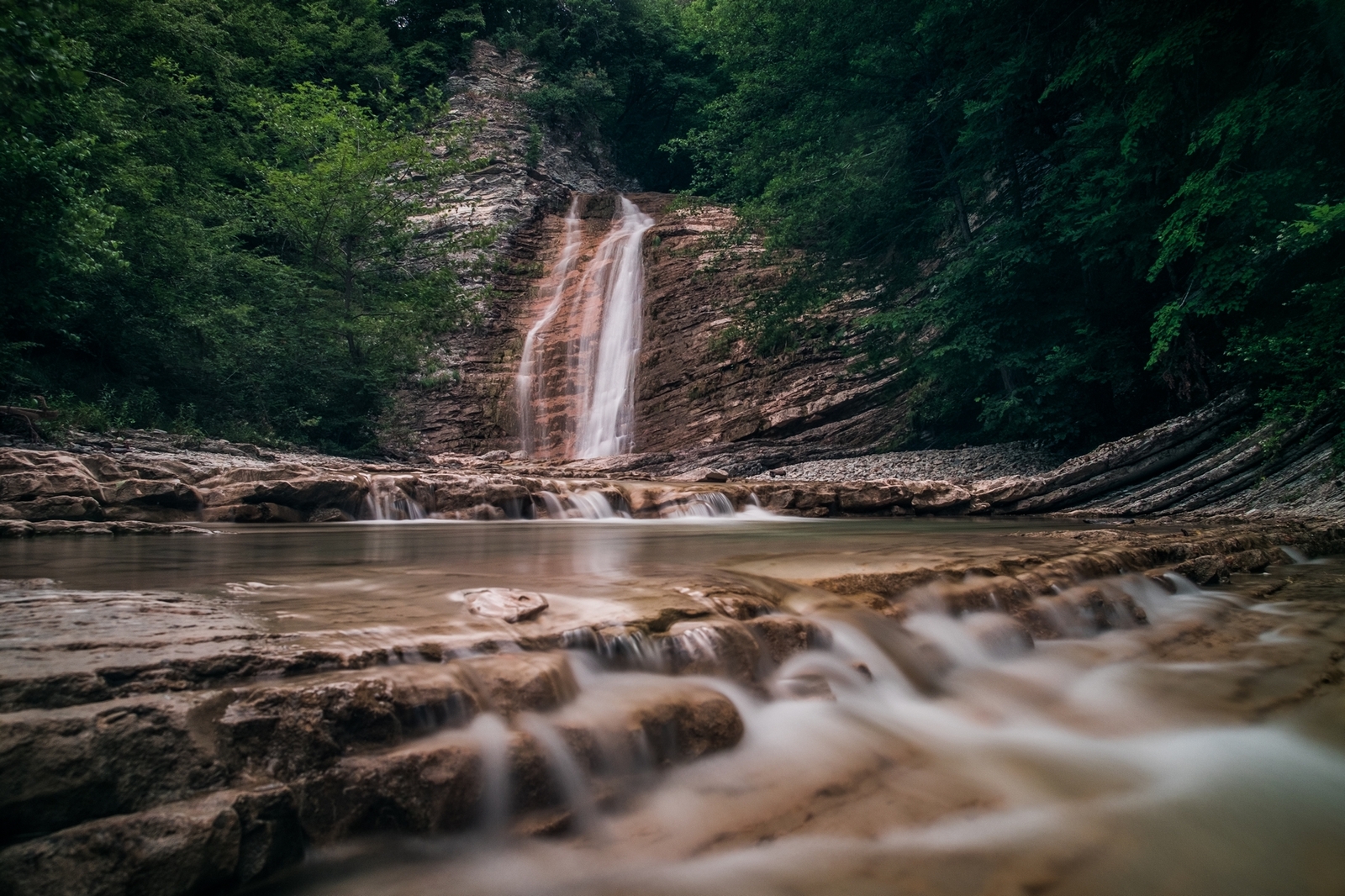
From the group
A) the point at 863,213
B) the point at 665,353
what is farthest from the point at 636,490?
the point at 665,353

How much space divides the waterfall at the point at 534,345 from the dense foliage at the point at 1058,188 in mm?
7710

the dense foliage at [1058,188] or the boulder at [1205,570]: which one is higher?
the dense foliage at [1058,188]

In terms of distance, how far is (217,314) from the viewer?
13641 millimetres

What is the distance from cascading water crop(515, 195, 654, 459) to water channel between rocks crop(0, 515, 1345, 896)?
1550 centimetres

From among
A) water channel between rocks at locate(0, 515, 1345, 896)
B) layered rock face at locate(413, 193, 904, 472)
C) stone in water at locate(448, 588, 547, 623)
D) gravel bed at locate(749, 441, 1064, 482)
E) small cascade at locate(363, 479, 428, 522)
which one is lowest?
water channel between rocks at locate(0, 515, 1345, 896)

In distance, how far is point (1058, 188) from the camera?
1154cm

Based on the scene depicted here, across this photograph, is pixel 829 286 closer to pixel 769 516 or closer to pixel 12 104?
pixel 769 516

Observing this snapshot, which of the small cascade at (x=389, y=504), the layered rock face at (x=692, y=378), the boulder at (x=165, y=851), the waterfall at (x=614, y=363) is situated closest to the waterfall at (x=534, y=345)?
the layered rock face at (x=692, y=378)

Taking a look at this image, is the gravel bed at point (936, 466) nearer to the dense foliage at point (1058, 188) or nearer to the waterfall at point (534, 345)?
the dense foliage at point (1058, 188)

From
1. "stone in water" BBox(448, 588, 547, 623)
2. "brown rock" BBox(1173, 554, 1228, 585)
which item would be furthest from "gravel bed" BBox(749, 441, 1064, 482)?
"stone in water" BBox(448, 588, 547, 623)

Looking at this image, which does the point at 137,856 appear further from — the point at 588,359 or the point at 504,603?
the point at 588,359

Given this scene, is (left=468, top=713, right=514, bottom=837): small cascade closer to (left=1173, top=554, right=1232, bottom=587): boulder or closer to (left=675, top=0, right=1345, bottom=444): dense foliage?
(left=1173, top=554, right=1232, bottom=587): boulder

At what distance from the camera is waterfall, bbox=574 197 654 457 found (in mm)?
19578

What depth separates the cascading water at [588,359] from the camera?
65.2ft
